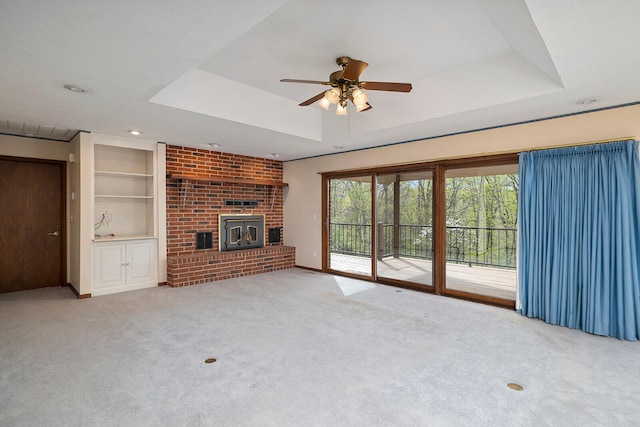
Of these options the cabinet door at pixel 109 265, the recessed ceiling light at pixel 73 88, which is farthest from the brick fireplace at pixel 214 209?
the recessed ceiling light at pixel 73 88

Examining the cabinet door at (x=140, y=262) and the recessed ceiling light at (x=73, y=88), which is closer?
the recessed ceiling light at (x=73, y=88)

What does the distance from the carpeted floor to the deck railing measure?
0.75 m

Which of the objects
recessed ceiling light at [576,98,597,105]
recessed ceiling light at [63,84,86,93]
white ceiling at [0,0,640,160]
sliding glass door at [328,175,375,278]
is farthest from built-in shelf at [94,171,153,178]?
recessed ceiling light at [576,98,597,105]

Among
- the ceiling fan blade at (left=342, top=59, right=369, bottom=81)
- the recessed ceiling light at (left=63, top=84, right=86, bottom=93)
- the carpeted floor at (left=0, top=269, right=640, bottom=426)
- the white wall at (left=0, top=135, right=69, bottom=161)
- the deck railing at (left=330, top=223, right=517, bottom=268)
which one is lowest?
the carpeted floor at (left=0, top=269, right=640, bottom=426)

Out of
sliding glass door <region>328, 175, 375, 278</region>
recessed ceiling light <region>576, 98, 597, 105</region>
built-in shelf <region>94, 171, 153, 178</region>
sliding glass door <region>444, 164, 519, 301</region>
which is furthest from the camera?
sliding glass door <region>328, 175, 375, 278</region>

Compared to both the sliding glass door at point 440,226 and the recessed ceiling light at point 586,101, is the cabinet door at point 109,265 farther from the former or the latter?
the recessed ceiling light at point 586,101

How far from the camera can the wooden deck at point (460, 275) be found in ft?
13.9

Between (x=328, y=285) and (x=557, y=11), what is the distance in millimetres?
4322

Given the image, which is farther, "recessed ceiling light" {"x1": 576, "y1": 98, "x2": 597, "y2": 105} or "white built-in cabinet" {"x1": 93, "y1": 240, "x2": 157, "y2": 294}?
"white built-in cabinet" {"x1": 93, "y1": 240, "x2": 157, "y2": 294}

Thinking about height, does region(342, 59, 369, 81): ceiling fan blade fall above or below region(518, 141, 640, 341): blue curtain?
above

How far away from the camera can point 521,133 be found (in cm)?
386

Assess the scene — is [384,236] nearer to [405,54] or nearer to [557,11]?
[405,54]

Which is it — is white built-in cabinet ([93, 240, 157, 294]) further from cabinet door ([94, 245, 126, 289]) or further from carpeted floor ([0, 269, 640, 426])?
carpeted floor ([0, 269, 640, 426])

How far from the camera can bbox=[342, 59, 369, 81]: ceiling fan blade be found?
2.54m
